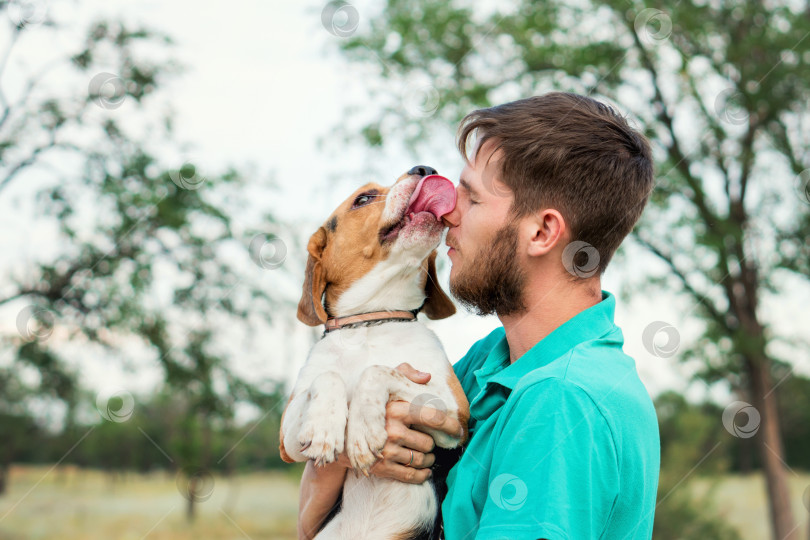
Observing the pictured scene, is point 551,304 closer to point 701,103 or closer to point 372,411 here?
point 372,411

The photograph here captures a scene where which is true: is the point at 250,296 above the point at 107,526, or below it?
above

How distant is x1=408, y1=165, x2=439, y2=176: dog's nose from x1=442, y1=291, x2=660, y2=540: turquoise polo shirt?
123cm

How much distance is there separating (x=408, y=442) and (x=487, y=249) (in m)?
0.82

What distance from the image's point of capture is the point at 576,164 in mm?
2811

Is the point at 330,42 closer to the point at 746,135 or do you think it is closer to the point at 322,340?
the point at 746,135

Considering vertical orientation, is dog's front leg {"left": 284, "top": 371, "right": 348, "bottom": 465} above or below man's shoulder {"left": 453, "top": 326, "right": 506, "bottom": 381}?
below

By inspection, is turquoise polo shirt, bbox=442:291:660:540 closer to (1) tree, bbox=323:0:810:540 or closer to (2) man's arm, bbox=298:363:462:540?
(2) man's arm, bbox=298:363:462:540

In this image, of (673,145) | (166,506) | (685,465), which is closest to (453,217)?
(673,145)

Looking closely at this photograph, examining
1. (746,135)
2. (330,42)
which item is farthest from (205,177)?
(746,135)

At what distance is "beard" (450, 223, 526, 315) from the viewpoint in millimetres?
2801

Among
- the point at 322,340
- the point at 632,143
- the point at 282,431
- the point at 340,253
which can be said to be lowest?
the point at 282,431

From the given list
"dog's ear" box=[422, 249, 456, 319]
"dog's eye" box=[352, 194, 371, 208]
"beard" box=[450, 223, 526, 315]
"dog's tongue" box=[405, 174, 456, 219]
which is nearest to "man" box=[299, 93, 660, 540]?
"beard" box=[450, 223, 526, 315]

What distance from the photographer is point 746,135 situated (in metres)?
14.4

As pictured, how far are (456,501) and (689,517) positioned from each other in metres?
16.3
